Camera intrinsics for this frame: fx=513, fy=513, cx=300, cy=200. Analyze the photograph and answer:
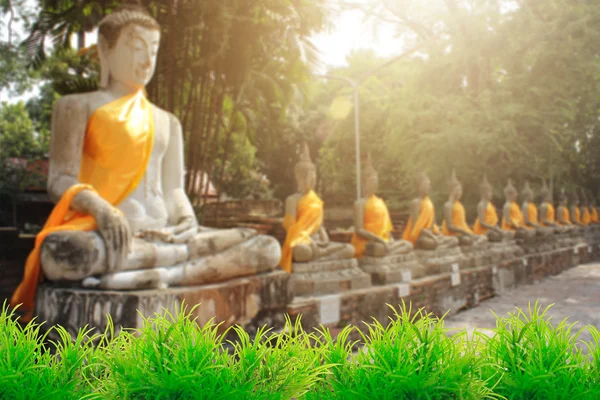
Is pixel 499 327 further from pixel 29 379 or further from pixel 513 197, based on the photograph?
pixel 513 197

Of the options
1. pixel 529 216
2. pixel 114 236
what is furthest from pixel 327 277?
pixel 529 216

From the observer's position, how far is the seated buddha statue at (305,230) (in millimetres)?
5012

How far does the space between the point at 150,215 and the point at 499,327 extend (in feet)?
8.59

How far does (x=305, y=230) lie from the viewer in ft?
17.2

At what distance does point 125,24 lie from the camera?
3471 mm

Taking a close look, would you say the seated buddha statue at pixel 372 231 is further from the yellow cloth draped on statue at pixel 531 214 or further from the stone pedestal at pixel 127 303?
the yellow cloth draped on statue at pixel 531 214

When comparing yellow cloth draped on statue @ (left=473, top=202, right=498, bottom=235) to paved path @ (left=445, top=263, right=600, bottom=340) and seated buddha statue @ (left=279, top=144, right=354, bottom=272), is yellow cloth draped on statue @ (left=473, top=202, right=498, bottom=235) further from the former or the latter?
seated buddha statue @ (left=279, top=144, right=354, bottom=272)

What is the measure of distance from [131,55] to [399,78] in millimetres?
18189

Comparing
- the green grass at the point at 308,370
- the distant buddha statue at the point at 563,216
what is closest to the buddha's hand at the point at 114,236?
the green grass at the point at 308,370

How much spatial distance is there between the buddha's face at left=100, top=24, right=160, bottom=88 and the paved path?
11.3 feet

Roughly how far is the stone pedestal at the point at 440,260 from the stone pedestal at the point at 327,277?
5.16ft

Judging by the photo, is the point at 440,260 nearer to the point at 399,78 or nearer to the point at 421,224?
the point at 421,224

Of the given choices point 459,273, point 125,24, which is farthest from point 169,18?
point 459,273

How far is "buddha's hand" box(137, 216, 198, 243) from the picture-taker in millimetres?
3230
